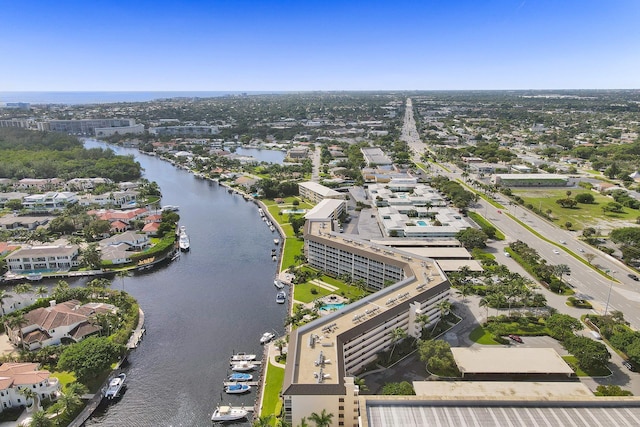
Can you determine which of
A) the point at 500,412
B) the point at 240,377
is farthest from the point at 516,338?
the point at 240,377

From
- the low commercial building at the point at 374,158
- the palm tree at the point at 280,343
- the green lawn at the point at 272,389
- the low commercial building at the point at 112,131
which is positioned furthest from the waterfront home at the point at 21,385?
the low commercial building at the point at 112,131

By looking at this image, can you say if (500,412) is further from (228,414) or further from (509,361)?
(228,414)

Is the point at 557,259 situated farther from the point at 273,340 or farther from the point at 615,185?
the point at 615,185

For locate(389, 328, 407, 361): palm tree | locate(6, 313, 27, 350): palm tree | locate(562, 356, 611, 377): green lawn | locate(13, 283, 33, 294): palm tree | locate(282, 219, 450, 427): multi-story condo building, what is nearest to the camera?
locate(282, 219, 450, 427): multi-story condo building

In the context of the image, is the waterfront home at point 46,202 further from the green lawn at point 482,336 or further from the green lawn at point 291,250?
the green lawn at point 482,336

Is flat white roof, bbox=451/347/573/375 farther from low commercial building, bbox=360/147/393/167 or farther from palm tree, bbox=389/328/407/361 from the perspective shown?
low commercial building, bbox=360/147/393/167

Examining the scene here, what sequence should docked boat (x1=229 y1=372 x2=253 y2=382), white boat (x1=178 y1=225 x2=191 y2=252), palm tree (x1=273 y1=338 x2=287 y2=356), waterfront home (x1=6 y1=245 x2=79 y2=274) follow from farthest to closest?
1. white boat (x1=178 y1=225 x2=191 y2=252)
2. waterfront home (x1=6 y1=245 x2=79 y2=274)
3. palm tree (x1=273 y1=338 x2=287 y2=356)
4. docked boat (x1=229 y1=372 x2=253 y2=382)

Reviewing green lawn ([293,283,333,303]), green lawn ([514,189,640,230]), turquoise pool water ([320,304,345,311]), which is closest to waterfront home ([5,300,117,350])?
green lawn ([293,283,333,303])

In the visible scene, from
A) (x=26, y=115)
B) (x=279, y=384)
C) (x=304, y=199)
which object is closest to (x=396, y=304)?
(x=279, y=384)
